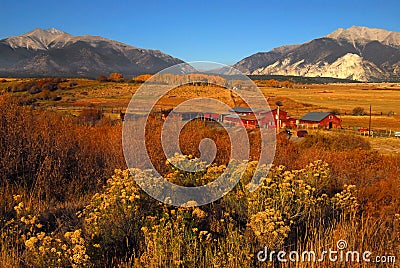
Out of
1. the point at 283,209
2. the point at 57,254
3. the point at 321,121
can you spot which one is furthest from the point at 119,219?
the point at 321,121

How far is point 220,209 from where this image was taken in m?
5.87

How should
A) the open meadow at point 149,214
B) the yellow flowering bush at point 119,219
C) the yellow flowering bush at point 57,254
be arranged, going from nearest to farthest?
the yellow flowering bush at point 57,254
the open meadow at point 149,214
the yellow flowering bush at point 119,219

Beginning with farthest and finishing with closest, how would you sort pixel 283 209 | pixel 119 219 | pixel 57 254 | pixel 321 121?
pixel 321 121 → pixel 283 209 → pixel 119 219 → pixel 57 254

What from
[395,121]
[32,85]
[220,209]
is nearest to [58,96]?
[32,85]

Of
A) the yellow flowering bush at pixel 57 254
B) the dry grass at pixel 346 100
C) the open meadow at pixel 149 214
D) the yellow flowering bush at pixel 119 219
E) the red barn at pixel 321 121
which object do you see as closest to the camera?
the yellow flowering bush at pixel 57 254

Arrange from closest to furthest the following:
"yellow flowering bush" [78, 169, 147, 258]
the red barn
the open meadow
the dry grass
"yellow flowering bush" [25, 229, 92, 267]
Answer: "yellow flowering bush" [25, 229, 92, 267], the open meadow, "yellow flowering bush" [78, 169, 147, 258], the red barn, the dry grass

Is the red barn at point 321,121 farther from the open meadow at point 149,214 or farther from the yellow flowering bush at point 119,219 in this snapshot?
the yellow flowering bush at point 119,219

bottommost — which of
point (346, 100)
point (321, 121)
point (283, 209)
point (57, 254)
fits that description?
point (321, 121)

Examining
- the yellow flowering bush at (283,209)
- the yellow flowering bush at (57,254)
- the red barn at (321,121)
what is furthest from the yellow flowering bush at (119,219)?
the red barn at (321,121)

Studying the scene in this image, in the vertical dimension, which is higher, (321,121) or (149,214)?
(149,214)

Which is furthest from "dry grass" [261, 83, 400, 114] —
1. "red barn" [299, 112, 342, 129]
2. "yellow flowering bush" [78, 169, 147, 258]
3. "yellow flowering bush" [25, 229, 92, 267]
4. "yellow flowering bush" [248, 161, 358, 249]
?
"yellow flowering bush" [25, 229, 92, 267]

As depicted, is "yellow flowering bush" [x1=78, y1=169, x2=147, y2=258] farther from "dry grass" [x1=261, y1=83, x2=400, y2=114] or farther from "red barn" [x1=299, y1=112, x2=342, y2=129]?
"dry grass" [x1=261, y1=83, x2=400, y2=114]

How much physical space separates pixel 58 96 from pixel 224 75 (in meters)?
78.2

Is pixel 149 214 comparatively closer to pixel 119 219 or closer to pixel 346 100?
pixel 119 219
